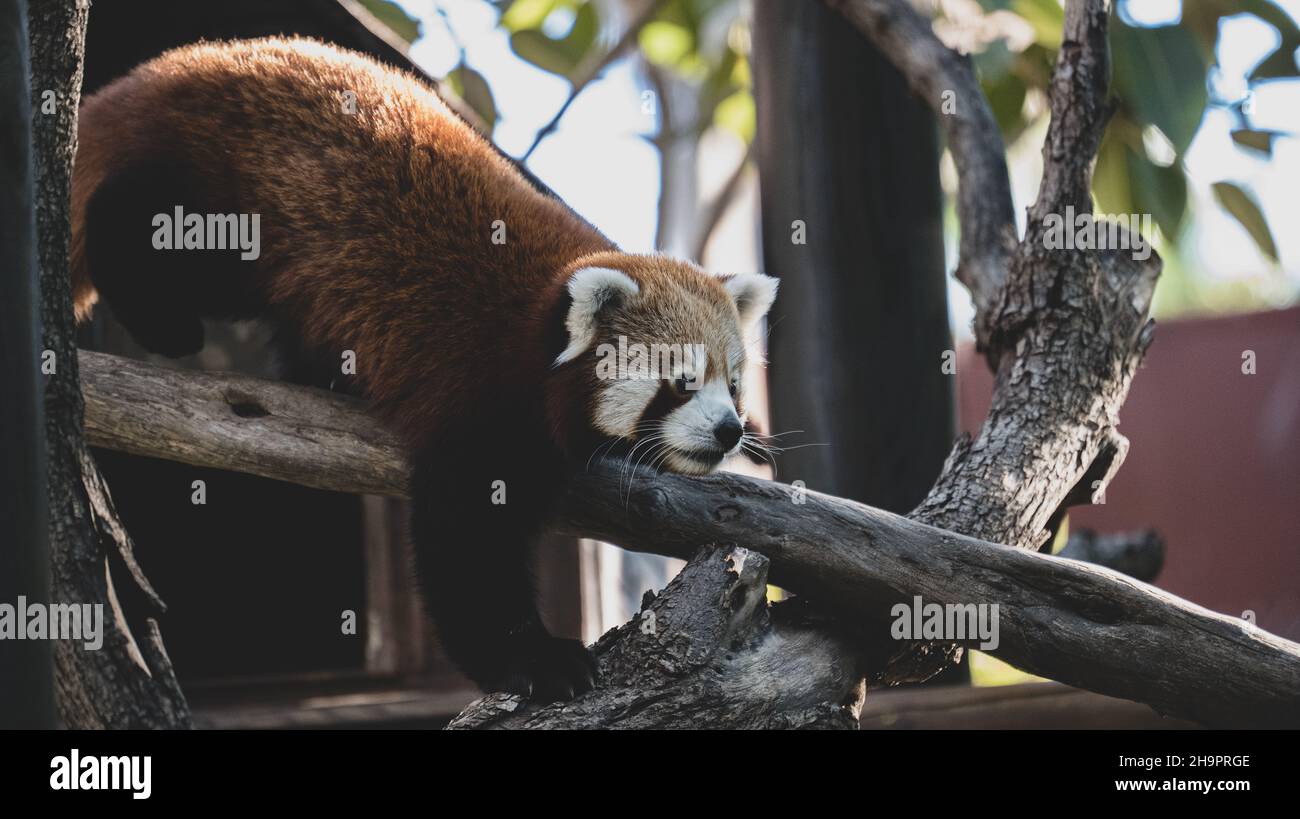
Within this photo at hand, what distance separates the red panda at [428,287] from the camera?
110 inches

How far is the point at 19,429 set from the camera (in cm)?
144

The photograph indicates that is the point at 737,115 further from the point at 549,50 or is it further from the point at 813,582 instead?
the point at 813,582

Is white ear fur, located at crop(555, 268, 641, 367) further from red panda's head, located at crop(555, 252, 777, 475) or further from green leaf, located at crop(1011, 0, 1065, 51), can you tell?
green leaf, located at crop(1011, 0, 1065, 51)

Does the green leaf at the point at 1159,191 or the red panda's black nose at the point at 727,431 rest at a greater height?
the green leaf at the point at 1159,191

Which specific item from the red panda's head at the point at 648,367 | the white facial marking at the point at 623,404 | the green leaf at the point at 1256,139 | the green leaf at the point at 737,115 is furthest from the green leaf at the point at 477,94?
the green leaf at the point at 737,115

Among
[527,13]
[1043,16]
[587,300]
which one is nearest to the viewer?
[587,300]

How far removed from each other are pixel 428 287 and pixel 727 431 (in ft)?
2.88

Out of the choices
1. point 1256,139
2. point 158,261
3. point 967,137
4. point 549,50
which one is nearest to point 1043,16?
point 1256,139

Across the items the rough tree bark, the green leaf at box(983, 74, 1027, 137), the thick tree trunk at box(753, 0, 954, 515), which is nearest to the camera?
the rough tree bark

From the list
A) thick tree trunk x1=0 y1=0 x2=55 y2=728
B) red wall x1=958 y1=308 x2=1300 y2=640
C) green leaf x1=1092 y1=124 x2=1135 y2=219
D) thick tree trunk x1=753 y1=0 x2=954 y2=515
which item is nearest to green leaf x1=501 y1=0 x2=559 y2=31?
thick tree trunk x1=753 y1=0 x2=954 y2=515

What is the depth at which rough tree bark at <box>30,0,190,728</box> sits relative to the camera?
1.84m

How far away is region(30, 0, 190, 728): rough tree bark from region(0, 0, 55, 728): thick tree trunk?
0.39 m

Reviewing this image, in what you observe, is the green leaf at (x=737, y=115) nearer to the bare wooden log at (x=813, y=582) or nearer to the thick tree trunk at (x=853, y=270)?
the thick tree trunk at (x=853, y=270)

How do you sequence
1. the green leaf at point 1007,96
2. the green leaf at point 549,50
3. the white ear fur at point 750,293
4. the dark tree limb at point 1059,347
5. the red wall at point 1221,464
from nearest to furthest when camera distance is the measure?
1. the dark tree limb at point 1059,347
2. the white ear fur at point 750,293
3. the green leaf at point 549,50
4. the green leaf at point 1007,96
5. the red wall at point 1221,464
